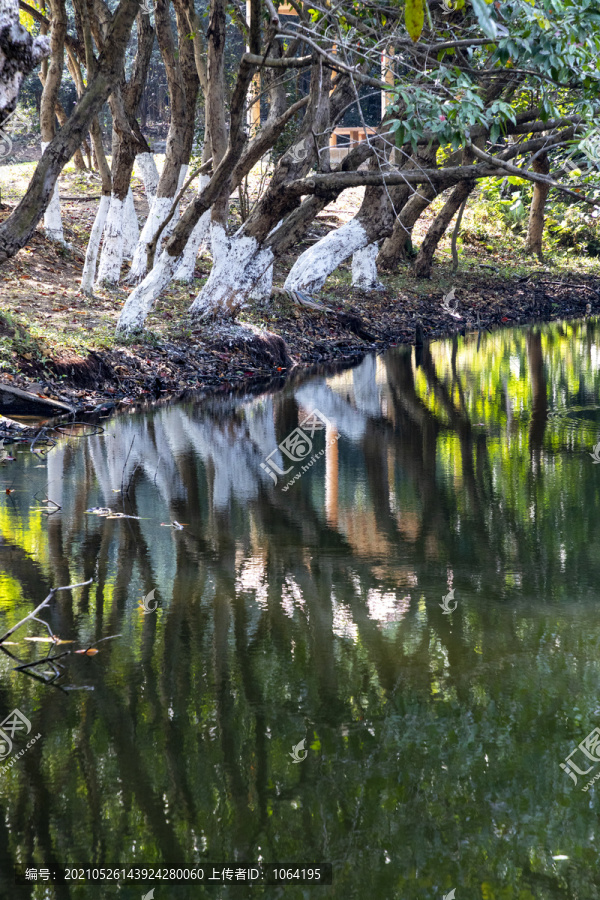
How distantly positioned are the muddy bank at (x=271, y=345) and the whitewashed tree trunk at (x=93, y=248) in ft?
7.71

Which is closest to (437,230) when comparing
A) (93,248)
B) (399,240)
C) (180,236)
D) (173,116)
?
(399,240)

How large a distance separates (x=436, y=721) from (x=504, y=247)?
2890 cm

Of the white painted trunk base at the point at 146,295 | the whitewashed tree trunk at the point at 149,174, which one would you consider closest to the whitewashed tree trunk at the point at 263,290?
the whitewashed tree trunk at the point at 149,174

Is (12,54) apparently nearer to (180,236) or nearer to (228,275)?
(180,236)

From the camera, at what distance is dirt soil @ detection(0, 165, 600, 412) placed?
1244 cm

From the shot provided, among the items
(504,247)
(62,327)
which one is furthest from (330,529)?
(504,247)

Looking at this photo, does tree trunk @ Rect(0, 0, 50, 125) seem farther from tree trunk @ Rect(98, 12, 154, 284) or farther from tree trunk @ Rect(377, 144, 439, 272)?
tree trunk @ Rect(377, 144, 439, 272)

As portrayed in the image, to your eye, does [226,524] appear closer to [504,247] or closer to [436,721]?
[436,721]

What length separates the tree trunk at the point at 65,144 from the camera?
9.80 metres

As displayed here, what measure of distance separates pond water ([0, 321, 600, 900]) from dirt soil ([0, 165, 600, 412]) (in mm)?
3678

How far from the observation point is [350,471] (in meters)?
8.74

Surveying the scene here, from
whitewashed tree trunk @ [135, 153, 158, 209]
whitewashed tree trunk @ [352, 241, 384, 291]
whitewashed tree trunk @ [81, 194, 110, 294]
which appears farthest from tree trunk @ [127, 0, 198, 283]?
whitewashed tree trunk @ [352, 241, 384, 291]

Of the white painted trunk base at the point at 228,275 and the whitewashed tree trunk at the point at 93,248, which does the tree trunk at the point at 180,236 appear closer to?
the white painted trunk base at the point at 228,275

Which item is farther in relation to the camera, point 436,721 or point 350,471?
point 350,471
